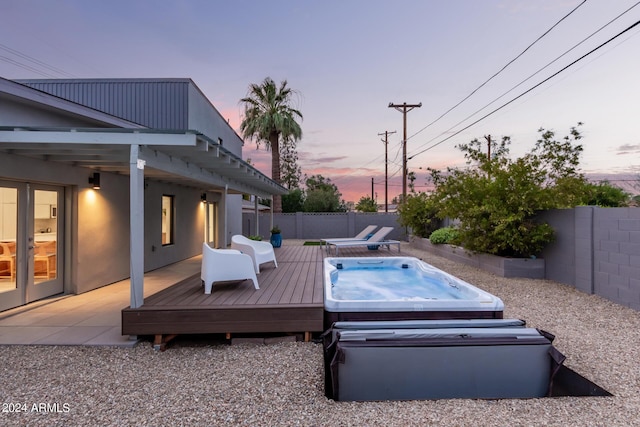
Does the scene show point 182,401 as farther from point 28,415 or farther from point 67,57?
point 67,57

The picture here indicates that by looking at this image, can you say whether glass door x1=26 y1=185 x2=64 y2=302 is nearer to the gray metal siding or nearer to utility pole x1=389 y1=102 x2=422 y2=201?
the gray metal siding

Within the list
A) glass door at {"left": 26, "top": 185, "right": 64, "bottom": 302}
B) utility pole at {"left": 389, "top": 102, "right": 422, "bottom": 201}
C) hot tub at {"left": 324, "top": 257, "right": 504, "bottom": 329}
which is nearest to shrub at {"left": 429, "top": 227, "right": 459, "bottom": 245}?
hot tub at {"left": 324, "top": 257, "right": 504, "bottom": 329}

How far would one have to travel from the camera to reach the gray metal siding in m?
9.93

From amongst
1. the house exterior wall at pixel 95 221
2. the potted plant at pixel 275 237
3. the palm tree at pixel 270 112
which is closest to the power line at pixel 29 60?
the palm tree at pixel 270 112

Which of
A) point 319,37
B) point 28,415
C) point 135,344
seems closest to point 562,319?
point 135,344

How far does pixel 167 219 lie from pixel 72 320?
498cm

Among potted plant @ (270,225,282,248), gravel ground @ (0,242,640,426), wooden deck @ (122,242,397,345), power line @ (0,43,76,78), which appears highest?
power line @ (0,43,76,78)

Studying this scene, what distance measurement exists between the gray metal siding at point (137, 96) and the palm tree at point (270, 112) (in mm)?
9668

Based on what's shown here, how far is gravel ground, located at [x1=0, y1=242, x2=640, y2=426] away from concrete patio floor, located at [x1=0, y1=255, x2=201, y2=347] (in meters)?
0.24

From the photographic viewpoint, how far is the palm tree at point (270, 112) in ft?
64.8

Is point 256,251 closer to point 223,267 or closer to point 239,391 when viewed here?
point 223,267

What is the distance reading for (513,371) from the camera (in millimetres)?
2998

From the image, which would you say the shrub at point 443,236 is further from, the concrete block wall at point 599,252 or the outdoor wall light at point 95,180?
the outdoor wall light at point 95,180

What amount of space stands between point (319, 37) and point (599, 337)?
460 inches
